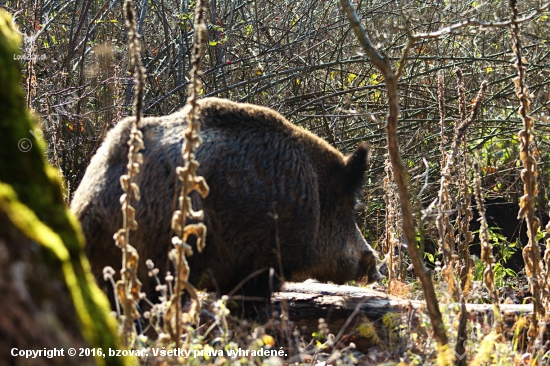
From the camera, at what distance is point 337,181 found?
5.96 meters

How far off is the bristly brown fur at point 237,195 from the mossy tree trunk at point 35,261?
2339 mm

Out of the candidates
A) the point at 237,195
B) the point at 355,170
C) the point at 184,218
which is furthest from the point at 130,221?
the point at 355,170

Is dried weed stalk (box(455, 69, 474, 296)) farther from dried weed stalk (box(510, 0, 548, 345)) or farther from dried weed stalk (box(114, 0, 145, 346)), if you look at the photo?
dried weed stalk (box(114, 0, 145, 346))

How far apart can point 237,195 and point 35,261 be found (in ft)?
11.5

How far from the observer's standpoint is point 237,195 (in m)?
4.84

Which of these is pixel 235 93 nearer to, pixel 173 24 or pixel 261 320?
pixel 173 24

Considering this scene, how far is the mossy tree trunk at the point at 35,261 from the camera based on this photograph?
1.28m

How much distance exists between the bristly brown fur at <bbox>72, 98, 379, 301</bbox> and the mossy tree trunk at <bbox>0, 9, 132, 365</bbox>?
234 cm

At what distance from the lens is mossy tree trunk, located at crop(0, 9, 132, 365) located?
4.18 ft

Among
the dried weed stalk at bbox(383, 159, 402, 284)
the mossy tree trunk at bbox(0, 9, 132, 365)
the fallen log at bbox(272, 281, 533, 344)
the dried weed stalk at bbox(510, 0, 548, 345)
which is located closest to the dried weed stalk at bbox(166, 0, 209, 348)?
the mossy tree trunk at bbox(0, 9, 132, 365)

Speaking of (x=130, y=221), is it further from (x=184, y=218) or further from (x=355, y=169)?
(x=355, y=169)

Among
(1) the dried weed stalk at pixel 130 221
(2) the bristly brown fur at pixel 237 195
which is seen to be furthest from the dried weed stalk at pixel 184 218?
(2) the bristly brown fur at pixel 237 195

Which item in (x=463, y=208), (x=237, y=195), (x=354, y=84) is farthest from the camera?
(x=354, y=84)

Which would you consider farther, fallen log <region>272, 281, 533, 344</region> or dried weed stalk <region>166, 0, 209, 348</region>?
fallen log <region>272, 281, 533, 344</region>
